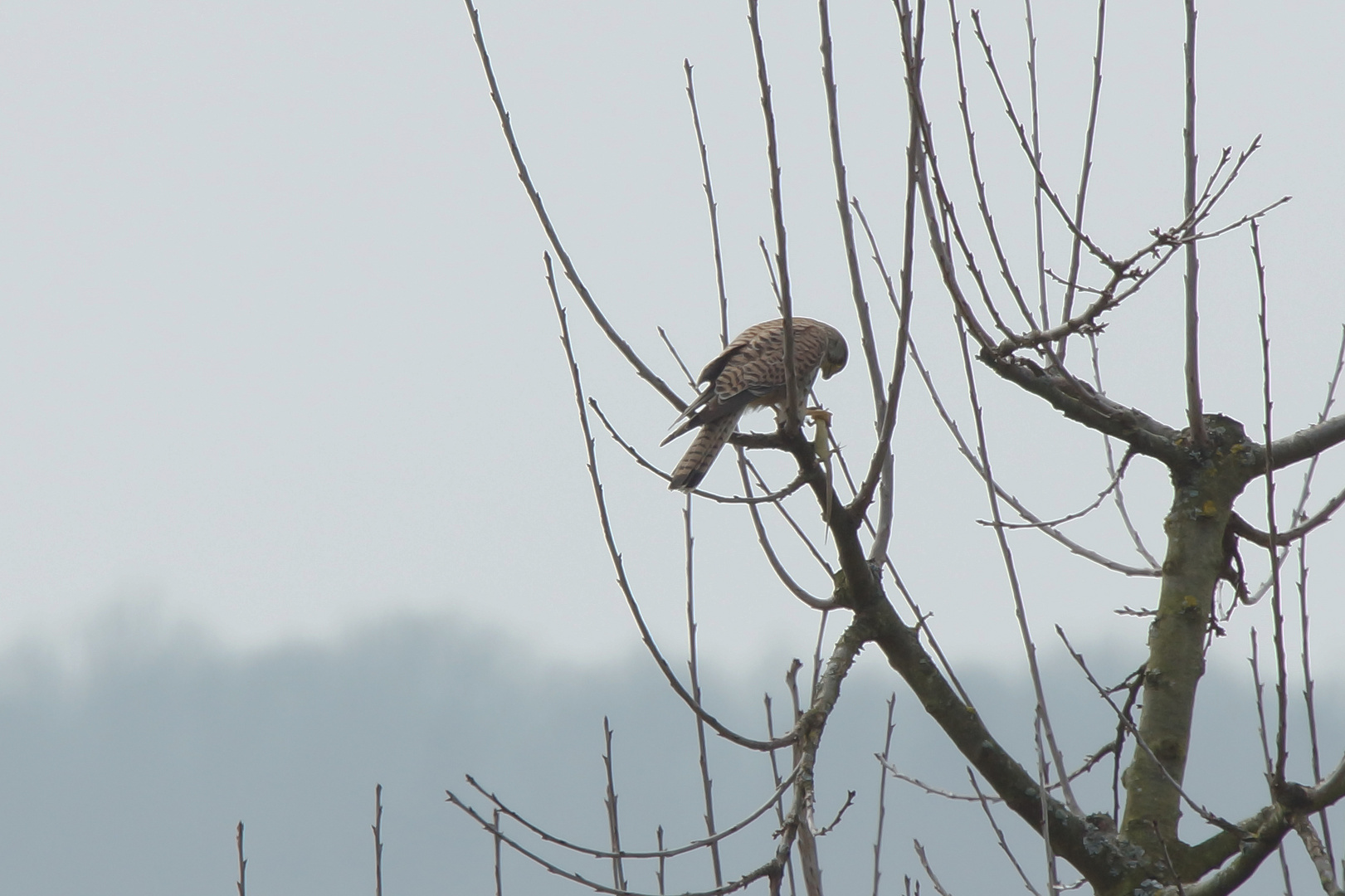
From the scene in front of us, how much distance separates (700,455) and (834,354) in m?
3.39

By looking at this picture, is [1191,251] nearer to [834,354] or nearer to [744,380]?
[744,380]

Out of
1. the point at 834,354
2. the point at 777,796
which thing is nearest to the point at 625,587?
the point at 777,796

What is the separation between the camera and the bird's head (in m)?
6.43

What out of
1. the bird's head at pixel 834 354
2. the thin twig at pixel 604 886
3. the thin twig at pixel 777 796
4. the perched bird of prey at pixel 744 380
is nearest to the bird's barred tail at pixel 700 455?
the perched bird of prey at pixel 744 380

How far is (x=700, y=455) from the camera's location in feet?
10.8

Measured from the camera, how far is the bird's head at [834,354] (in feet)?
21.1

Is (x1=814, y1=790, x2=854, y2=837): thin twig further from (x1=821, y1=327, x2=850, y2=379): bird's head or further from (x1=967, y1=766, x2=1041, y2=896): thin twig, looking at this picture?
(x1=821, y1=327, x2=850, y2=379): bird's head

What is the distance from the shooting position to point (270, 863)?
51.0 metres

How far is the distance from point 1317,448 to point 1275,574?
56.3 inches

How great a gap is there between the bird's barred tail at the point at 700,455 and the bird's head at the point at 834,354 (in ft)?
10.2

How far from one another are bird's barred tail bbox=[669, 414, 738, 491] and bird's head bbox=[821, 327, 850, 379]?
310 cm

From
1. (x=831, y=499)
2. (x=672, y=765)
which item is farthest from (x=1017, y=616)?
(x=672, y=765)

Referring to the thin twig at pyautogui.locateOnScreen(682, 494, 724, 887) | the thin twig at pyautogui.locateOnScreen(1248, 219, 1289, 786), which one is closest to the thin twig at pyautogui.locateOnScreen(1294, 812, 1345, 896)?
the thin twig at pyautogui.locateOnScreen(1248, 219, 1289, 786)

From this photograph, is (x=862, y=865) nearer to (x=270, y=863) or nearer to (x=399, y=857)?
(x=399, y=857)
